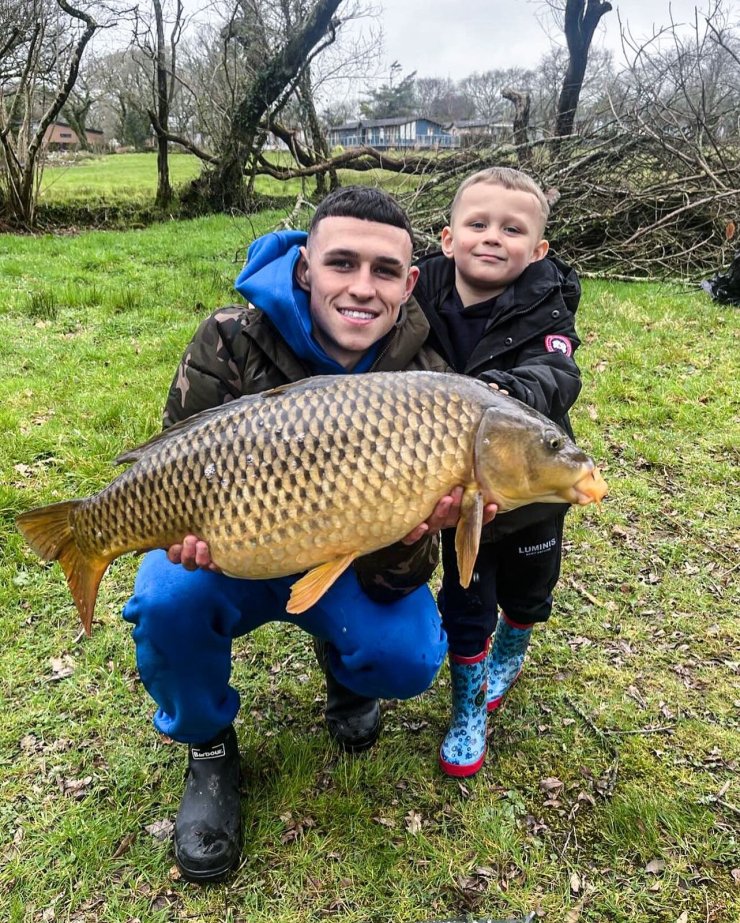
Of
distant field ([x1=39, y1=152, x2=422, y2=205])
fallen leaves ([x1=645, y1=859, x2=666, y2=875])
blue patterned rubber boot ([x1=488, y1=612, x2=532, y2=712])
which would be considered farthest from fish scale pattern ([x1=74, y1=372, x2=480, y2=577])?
distant field ([x1=39, y1=152, x2=422, y2=205])

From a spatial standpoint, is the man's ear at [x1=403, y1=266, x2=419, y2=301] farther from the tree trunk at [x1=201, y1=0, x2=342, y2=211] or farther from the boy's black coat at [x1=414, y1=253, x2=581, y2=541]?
the tree trunk at [x1=201, y1=0, x2=342, y2=211]

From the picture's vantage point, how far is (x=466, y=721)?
1.70m

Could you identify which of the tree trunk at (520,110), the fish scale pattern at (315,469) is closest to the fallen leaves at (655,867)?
the fish scale pattern at (315,469)

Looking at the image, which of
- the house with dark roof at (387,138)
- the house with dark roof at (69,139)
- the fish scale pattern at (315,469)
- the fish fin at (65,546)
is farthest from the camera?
the house with dark roof at (69,139)

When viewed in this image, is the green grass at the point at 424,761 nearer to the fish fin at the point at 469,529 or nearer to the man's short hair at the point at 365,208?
the fish fin at the point at 469,529

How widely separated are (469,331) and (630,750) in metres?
1.14

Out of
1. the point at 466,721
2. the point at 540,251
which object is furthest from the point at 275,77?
the point at 466,721

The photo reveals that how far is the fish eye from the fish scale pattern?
13 cm

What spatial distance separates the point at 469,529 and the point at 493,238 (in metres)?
0.75

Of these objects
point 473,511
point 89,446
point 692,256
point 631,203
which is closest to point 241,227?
point 631,203

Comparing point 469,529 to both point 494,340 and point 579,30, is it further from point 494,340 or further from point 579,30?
point 579,30

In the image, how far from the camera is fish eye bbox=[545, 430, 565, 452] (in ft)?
3.99

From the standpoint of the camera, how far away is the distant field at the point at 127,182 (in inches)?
376

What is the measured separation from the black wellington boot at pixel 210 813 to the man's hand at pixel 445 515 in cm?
68
